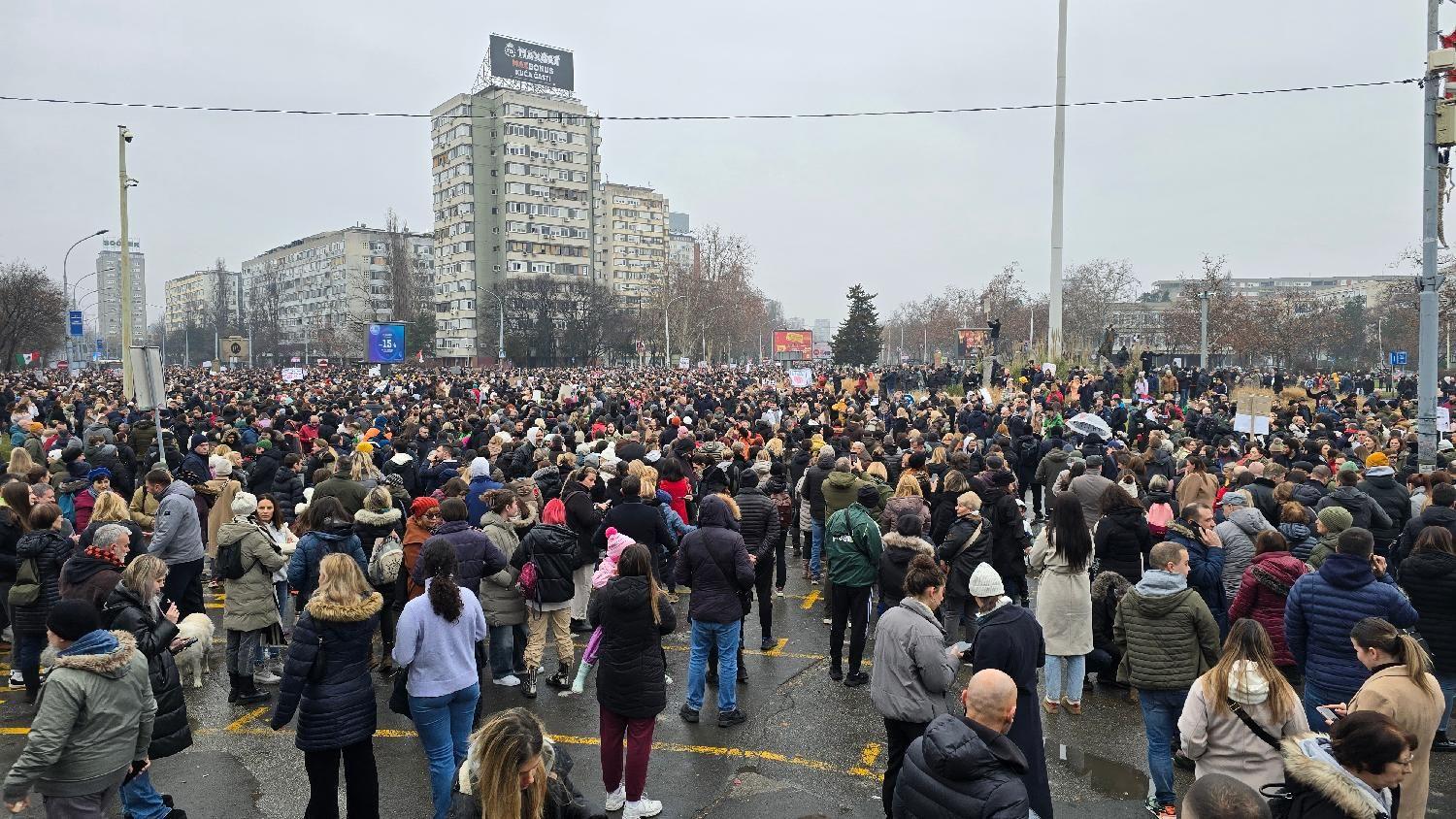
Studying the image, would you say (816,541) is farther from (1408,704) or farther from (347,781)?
(1408,704)

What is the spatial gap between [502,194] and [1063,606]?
9877 cm

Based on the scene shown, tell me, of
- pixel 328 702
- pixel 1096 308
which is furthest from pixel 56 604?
pixel 1096 308

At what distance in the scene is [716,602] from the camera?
649 cm

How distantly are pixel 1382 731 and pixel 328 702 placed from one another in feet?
15.3

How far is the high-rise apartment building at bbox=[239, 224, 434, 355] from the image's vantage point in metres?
113

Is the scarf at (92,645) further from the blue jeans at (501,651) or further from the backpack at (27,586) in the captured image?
the blue jeans at (501,651)

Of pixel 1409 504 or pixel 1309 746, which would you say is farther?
pixel 1409 504

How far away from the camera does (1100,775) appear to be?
5.73 meters

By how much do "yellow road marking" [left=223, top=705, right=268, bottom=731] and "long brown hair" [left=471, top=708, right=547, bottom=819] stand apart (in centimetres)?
481

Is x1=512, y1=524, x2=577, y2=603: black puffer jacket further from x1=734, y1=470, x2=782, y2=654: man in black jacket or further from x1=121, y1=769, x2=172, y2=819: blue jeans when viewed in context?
x1=121, y1=769, x2=172, y2=819: blue jeans

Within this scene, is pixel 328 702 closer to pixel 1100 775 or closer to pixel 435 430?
pixel 1100 775

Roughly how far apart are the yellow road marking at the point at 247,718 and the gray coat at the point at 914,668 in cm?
495

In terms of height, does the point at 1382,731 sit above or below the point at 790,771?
above

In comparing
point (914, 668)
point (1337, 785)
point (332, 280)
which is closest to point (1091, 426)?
point (914, 668)
